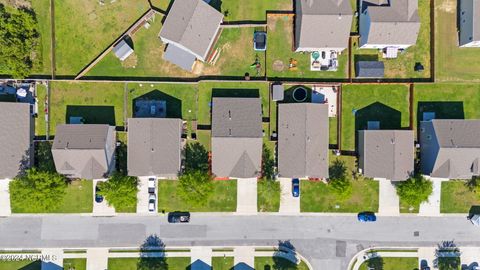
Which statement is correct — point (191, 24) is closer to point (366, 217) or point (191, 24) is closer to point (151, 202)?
point (151, 202)

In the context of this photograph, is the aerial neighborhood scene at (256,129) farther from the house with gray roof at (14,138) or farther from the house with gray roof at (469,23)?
the house with gray roof at (14,138)

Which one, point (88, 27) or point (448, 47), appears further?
point (448, 47)

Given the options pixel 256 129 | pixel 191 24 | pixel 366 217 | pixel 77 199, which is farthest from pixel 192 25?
pixel 366 217

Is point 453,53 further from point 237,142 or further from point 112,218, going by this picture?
point 112,218

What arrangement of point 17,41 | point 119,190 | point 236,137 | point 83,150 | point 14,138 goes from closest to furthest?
1. point 83,150
2. point 119,190
3. point 17,41
4. point 236,137
5. point 14,138

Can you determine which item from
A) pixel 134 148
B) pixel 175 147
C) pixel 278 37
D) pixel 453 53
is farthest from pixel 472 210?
pixel 134 148
